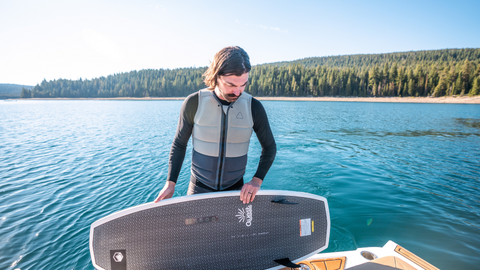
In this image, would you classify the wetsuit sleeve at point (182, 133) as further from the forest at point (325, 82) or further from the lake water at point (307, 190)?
the forest at point (325, 82)

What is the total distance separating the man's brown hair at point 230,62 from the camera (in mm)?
1811

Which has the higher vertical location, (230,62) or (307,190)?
(230,62)

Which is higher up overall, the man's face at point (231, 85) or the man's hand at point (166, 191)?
the man's face at point (231, 85)

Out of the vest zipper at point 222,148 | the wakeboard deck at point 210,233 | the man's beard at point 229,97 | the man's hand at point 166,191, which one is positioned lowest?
the wakeboard deck at point 210,233

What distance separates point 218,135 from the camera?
7.36ft

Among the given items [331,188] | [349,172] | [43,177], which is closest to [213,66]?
[331,188]

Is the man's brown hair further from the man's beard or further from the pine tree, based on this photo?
the pine tree

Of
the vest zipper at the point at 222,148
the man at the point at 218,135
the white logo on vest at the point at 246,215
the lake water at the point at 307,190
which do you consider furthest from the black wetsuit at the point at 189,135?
the lake water at the point at 307,190

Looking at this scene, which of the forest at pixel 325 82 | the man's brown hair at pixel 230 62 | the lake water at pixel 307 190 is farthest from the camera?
the forest at pixel 325 82

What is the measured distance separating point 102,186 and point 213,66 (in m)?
6.55

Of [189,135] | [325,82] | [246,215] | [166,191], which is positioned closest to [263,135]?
[189,135]

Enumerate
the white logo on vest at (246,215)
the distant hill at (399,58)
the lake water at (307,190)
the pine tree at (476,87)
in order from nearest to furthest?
the white logo on vest at (246,215), the lake water at (307,190), the pine tree at (476,87), the distant hill at (399,58)

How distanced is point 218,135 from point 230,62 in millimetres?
756

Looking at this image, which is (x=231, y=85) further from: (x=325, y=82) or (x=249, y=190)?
(x=325, y=82)
